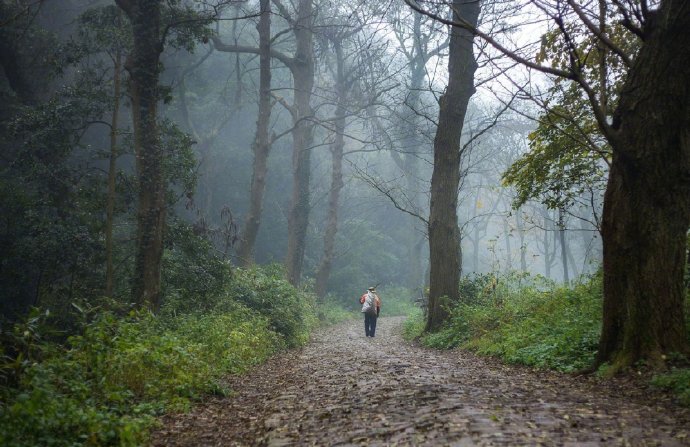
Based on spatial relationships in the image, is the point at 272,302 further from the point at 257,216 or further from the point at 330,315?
the point at 330,315

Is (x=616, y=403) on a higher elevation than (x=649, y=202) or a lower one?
lower

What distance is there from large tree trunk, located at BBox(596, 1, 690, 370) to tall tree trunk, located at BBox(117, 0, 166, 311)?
31.6 ft

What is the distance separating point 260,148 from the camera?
23281 mm

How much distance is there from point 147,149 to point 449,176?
25.5 feet

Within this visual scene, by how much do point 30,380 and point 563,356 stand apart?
730cm

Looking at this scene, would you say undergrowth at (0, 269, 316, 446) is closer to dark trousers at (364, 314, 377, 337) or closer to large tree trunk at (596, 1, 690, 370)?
large tree trunk at (596, 1, 690, 370)

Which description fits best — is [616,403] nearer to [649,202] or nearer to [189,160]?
[649,202]

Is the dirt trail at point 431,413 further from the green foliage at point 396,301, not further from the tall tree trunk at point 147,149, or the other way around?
the green foliage at point 396,301

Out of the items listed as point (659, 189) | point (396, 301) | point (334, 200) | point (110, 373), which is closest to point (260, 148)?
point (334, 200)

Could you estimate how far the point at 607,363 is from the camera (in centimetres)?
755

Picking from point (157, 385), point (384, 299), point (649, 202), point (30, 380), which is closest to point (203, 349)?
point (157, 385)

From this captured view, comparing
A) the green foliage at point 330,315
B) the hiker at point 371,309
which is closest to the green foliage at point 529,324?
the hiker at point 371,309

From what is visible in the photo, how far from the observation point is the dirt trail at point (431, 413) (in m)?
4.83

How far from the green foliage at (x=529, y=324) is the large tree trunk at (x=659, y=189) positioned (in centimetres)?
149
